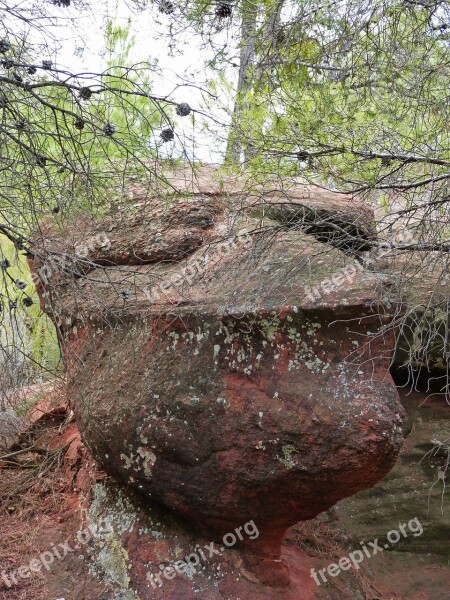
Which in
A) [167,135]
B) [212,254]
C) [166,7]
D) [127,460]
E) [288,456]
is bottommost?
[127,460]

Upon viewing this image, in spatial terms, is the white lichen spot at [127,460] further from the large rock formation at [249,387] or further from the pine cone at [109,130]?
the pine cone at [109,130]

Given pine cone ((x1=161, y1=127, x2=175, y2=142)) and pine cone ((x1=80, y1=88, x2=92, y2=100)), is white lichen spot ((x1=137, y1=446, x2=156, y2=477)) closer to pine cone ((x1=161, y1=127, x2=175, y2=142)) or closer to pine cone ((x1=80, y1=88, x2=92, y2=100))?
pine cone ((x1=161, y1=127, x2=175, y2=142))

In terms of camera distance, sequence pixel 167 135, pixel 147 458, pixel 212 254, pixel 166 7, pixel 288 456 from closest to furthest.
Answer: pixel 167 135, pixel 166 7, pixel 288 456, pixel 147 458, pixel 212 254

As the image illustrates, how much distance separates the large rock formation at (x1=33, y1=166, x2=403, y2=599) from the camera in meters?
3.60

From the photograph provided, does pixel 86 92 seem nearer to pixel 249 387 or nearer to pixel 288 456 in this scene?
pixel 249 387

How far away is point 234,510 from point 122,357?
1138 millimetres

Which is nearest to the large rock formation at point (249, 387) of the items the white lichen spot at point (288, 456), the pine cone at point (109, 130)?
the white lichen spot at point (288, 456)

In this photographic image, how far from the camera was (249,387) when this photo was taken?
371cm

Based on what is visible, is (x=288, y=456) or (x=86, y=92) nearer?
(x=86, y=92)

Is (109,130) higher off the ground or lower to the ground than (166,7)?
lower

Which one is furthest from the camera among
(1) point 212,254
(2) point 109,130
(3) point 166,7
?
(1) point 212,254

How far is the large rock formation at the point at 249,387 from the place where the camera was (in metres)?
3.60

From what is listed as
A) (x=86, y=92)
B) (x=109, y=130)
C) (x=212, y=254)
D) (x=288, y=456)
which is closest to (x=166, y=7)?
(x=86, y=92)

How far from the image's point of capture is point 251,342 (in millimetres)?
3736
